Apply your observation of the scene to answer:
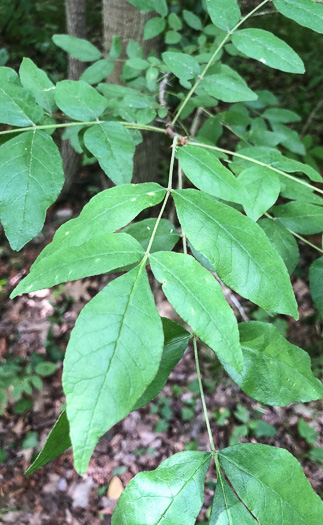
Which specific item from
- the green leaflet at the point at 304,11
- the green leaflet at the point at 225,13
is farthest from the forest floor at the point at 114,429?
the green leaflet at the point at 304,11

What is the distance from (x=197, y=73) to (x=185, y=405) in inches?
95.7

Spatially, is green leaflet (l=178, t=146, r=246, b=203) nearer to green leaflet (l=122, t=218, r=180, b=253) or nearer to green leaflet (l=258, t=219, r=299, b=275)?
green leaflet (l=122, t=218, r=180, b=253)

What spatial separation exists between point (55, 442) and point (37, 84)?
117 centimetres

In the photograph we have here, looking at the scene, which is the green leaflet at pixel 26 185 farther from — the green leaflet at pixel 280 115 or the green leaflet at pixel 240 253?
the green leaflet at pixel 280 115

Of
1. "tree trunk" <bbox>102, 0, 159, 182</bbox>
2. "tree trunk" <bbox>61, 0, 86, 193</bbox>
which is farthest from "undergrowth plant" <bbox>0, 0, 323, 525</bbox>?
"tree trunk" <bbox>61, 0, 86, 193</bbox>

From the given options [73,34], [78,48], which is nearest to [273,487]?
[78,48]

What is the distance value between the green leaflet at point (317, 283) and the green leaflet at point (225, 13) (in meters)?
0.91

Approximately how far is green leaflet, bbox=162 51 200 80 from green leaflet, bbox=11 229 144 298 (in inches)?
34.5

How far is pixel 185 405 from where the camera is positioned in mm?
3074

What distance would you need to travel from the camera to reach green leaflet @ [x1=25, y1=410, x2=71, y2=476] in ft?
2.72

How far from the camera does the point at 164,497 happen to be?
0.83 m

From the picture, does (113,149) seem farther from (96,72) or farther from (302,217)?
(96,72)

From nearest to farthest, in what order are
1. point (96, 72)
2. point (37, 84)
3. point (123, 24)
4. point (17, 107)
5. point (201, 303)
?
1. point (201, 303)
2. point (17, 107)
3. point (37, 84)
4. point (96, 72)
5. point (123, 24)

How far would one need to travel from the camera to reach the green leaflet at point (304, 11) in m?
1.27
